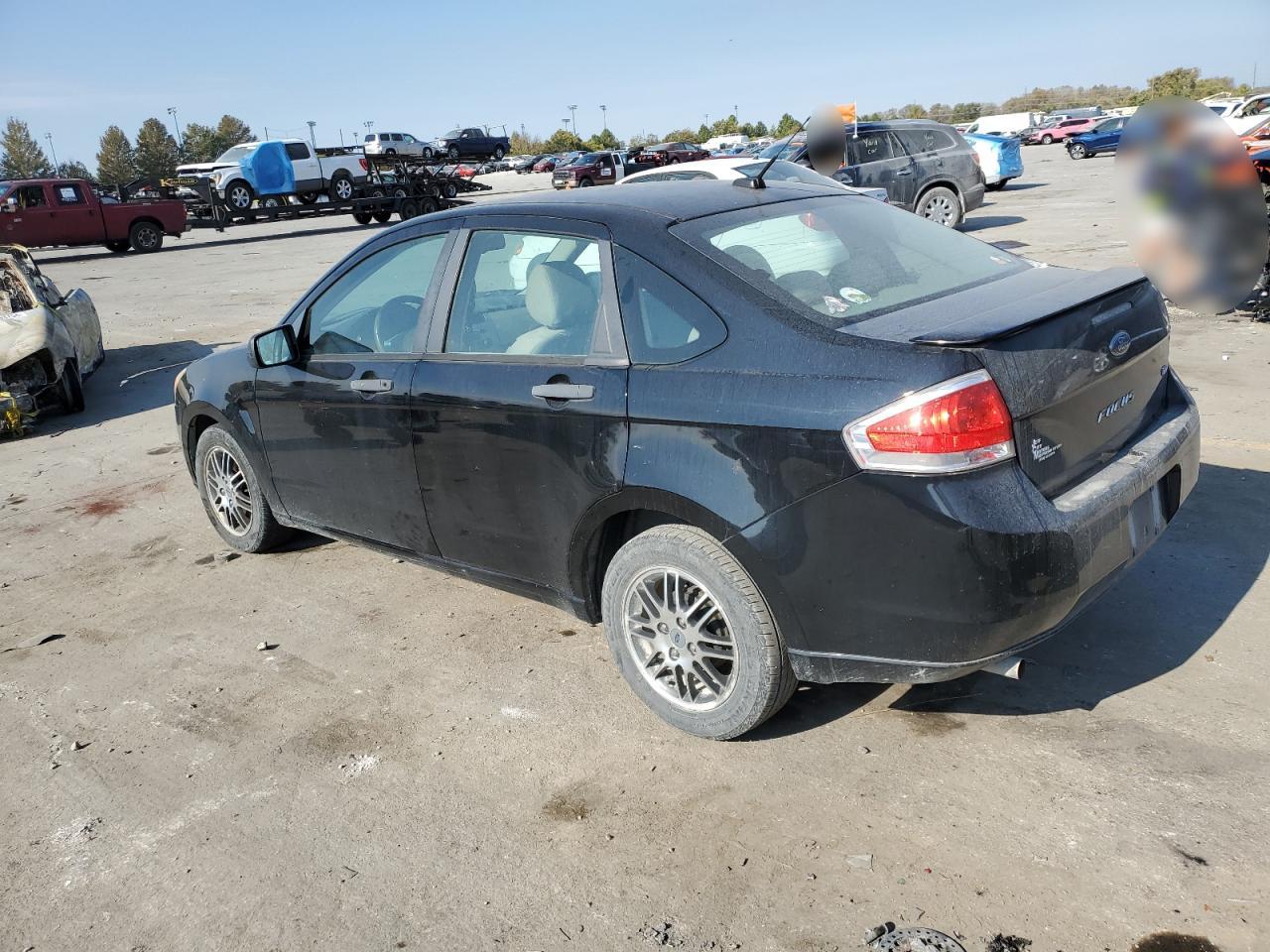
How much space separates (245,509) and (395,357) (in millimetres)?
1818

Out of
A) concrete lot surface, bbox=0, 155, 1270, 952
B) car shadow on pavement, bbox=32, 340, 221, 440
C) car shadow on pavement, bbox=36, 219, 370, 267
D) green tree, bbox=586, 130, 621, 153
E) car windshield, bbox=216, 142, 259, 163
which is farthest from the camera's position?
green tree, bbox=586, 130, 621, 153

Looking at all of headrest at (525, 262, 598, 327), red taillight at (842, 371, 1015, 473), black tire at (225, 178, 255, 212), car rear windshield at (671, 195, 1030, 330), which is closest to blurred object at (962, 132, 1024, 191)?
car rear windshield at (671, 195, 1030, 330)

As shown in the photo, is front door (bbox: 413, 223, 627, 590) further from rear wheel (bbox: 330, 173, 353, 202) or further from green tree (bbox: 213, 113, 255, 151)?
green tree (bbox: 213, 113, 255, 151)

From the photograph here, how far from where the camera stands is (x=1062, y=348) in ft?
9.44

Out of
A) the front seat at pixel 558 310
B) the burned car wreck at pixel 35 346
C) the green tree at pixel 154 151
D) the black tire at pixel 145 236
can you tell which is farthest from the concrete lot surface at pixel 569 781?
the green tree at pixel 154 151

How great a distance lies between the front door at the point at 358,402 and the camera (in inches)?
161

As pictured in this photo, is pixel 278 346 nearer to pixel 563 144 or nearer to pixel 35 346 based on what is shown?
pixel 35 346

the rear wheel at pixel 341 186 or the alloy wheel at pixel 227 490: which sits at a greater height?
the rear wheel at pixel 341 186

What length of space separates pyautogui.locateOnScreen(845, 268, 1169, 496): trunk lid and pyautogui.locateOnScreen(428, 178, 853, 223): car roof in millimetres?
817

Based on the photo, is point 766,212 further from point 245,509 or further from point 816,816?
point 245,509

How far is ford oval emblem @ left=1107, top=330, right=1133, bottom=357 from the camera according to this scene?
3076 millimetres

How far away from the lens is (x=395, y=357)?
13.5ft

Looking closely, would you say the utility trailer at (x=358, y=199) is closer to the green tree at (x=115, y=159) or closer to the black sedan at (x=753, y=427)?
the black sedan at (x=753, y=427)

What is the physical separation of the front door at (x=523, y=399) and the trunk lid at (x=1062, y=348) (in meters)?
0.89
